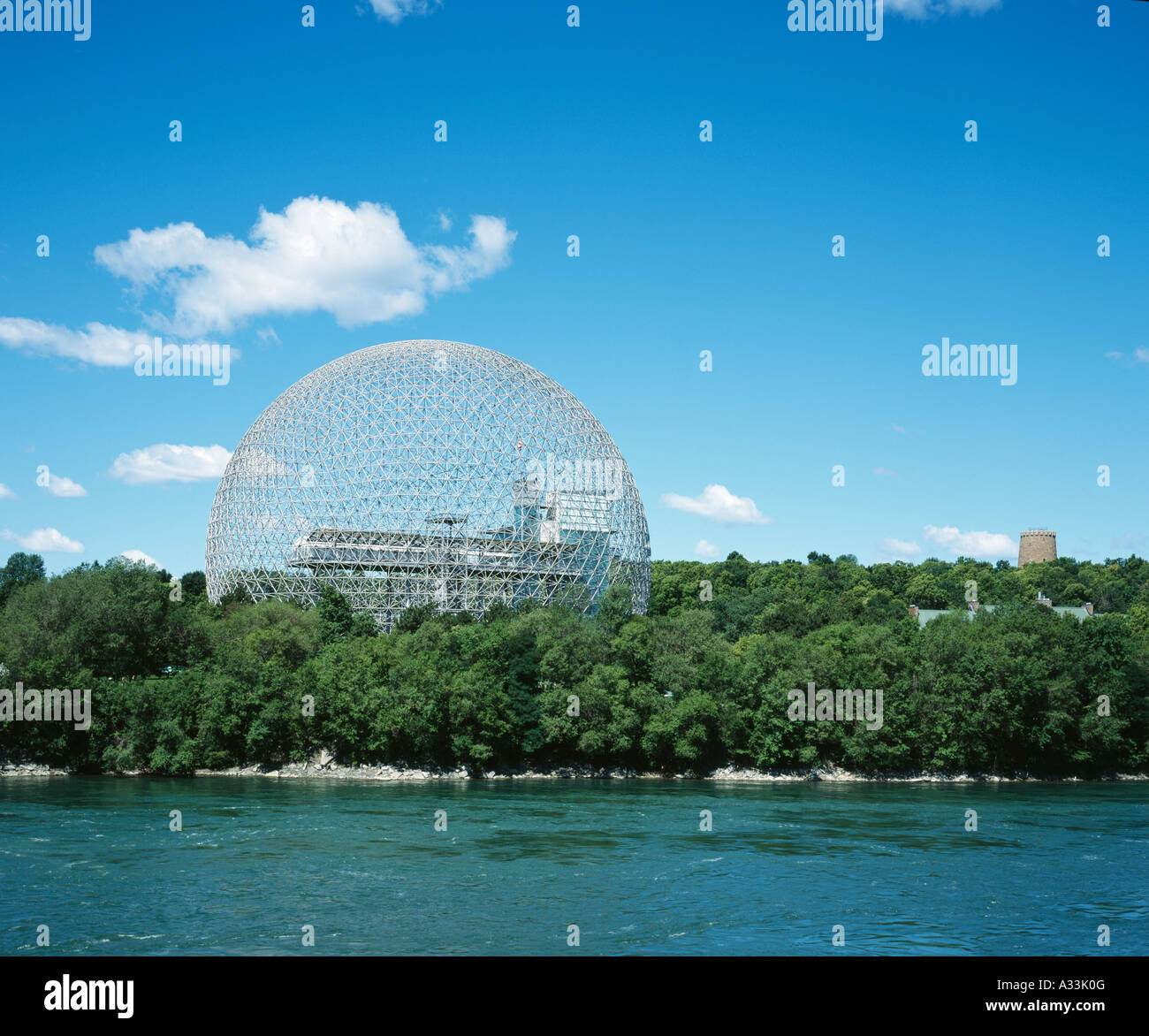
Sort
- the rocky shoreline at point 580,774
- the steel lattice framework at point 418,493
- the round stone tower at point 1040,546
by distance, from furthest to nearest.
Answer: the round stone tower at point 1040,546, the steel lattice framework at point 418,493, the rocky shoreline at point 580,774

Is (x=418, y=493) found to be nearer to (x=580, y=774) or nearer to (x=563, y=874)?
(x=580, y=774)

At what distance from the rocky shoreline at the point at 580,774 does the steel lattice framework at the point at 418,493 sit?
12662 mm

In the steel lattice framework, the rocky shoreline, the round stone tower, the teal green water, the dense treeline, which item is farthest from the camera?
the round stone tower

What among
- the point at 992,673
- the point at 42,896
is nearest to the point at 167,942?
the point at 42,896

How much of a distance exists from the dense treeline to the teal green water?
5.98m

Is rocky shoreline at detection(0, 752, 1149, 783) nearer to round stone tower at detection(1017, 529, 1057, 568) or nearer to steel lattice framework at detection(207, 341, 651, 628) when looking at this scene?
steel lattice framework at detection(207, 341, 651, 628)

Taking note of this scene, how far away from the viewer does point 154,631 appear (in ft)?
135

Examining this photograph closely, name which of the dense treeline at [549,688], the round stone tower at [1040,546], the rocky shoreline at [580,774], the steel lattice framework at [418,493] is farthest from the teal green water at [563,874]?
the round stone tower at [1040,546]

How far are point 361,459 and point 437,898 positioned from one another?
1266 inches

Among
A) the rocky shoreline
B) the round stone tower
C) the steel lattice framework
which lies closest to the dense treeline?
the rocky shoreline

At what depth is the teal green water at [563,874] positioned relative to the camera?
1516cm

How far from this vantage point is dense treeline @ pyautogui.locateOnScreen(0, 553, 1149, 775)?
36531 mm

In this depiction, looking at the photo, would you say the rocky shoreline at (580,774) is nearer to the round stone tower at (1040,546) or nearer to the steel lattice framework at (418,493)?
the steel lattice framework at (418,493)
